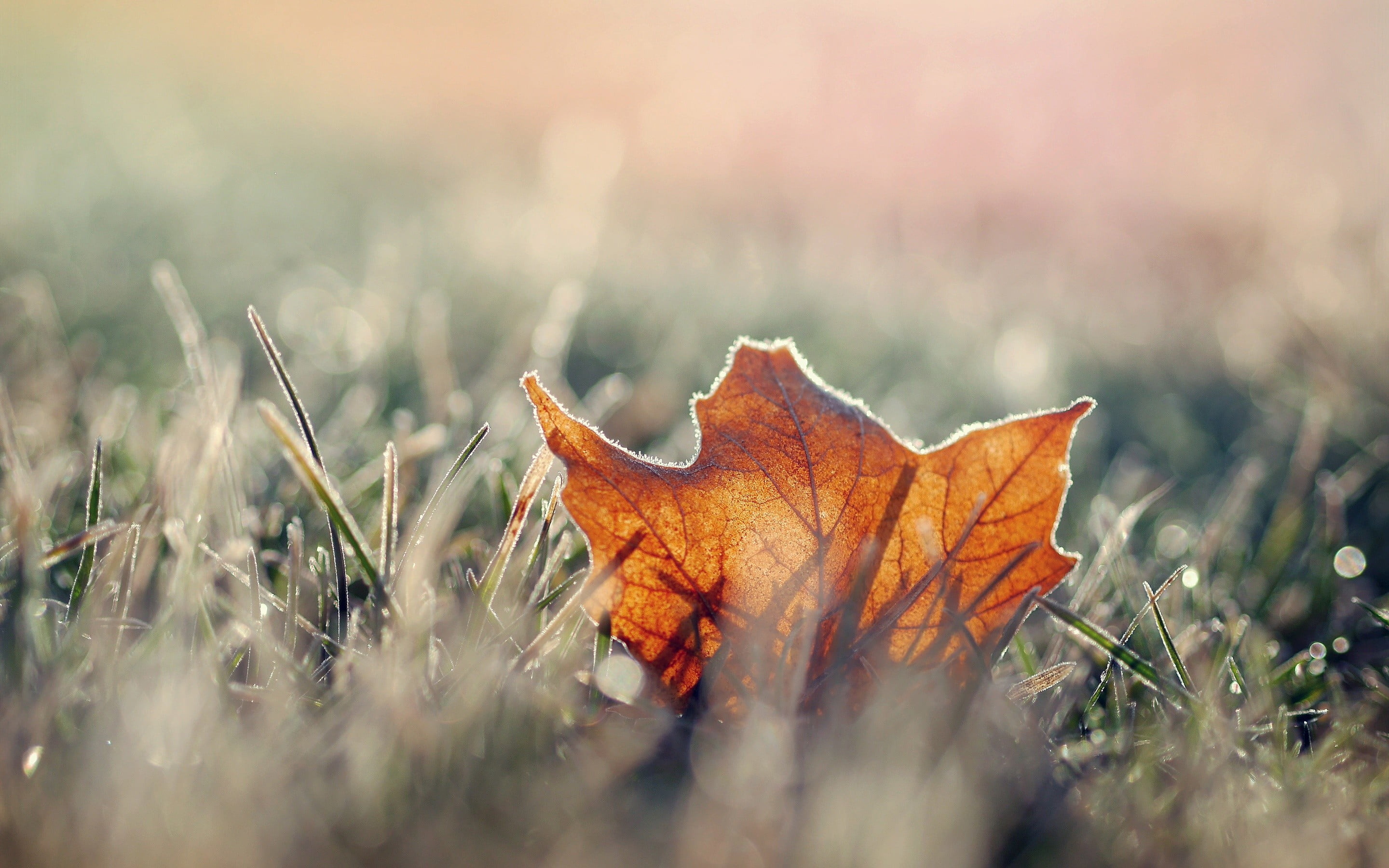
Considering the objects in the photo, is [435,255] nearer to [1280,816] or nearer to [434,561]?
[434,561]

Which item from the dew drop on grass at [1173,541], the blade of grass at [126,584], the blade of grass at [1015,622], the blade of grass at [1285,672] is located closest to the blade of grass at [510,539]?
the blade of grass at [126,584]

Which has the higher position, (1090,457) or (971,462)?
(971,462)

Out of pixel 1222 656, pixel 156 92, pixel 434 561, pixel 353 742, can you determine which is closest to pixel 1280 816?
pixel 1222 656

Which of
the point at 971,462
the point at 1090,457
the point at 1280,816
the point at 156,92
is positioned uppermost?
the point at 156,92

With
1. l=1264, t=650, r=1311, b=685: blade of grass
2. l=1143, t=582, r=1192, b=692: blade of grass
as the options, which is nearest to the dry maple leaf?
l=1143, t=582, r=1192, b=692: blade of grass

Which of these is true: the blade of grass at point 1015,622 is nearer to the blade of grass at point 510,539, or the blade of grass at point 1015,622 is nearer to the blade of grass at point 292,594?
the blade of grass at point 510,539

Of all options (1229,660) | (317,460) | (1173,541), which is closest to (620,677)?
(317,460)

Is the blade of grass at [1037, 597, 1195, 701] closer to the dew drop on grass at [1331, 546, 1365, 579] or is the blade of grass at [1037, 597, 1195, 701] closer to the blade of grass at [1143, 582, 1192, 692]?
the blade of grass at [1143, 582, 1192, 692]
